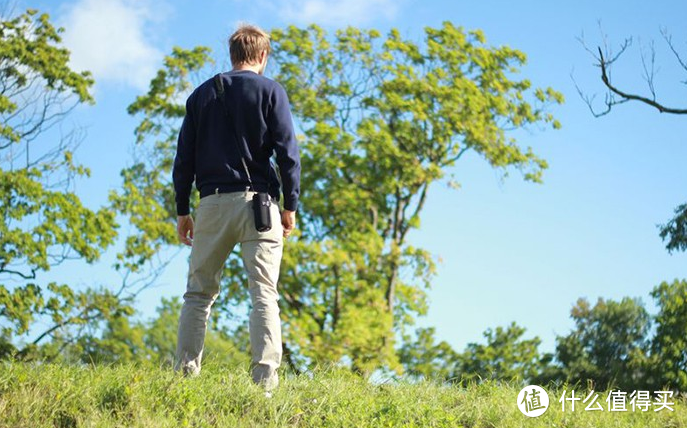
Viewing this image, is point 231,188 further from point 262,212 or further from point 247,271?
point 247,271

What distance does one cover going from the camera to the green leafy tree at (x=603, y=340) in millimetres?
28594

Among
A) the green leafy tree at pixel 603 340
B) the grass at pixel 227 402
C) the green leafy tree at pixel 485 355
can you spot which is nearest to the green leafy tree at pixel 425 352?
the green leafy tree at pixel 485 355

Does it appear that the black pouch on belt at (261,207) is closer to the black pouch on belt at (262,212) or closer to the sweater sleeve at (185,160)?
the black pouch on belt at (262,212)

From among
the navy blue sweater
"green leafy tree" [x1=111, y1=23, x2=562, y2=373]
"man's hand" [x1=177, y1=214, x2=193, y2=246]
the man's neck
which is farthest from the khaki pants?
"green leafy tree" [x1=111, y1=23, x2=562, y2=373]

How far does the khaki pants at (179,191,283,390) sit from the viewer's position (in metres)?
5.83

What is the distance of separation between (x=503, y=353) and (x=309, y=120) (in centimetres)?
1222

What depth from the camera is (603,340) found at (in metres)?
30.5

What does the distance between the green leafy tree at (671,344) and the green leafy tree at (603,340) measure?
5.96 ft

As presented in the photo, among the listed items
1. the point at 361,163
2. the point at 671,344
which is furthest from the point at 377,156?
the point at 671,344

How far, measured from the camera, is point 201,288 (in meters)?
6.07

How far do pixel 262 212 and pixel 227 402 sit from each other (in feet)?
4.40

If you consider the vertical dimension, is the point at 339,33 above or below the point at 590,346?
above

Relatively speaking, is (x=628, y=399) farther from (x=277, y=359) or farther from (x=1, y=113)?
(x=1, y=113)

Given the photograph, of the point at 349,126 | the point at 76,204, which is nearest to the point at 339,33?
the point at 349,126
